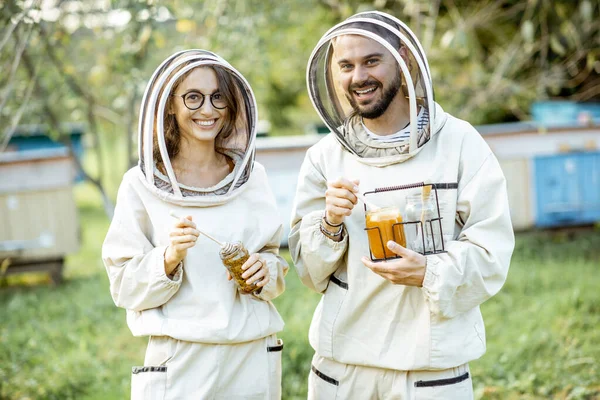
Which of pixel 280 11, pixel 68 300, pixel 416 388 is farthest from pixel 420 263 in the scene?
pixel 68 300

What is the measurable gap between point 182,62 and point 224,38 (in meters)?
2.90

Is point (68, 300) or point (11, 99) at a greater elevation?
point (11, 99)

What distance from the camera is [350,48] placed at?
2447 millimetres

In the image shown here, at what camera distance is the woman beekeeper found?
2.42 m

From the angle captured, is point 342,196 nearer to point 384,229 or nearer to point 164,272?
point 384,229

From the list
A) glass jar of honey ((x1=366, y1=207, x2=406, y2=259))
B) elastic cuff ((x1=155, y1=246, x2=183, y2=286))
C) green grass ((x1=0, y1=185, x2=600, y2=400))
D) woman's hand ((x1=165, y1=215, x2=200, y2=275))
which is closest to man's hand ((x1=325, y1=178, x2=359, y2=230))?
glass jar of honey ((x1=366, y1=207, x2=406, y2=259))

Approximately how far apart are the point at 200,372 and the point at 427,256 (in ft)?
2.76

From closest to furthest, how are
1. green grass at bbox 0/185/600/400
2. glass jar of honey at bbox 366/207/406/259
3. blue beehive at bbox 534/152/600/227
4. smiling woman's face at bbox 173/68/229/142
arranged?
1. glass jar of honey at bbox 366/207/406/259
2. smiling woman's face at bbox 173/68/229/142
3. green grass at bbox 0/185/600/400
4. blue beehive at bbox 534/152/600/227

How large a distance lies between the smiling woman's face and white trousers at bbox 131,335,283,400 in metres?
0.72

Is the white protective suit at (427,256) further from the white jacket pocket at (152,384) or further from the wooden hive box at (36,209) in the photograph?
the wooden hive box at (36,209)

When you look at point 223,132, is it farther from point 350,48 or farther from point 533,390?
point 533,390

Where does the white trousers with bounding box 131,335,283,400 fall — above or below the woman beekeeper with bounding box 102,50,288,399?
below

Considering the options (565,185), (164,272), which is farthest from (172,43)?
(565,185)

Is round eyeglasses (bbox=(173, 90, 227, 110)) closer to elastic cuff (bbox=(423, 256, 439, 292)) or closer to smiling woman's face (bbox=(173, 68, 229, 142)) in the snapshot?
smiling woman's face (bbox=(173, 68, 229, 142))
